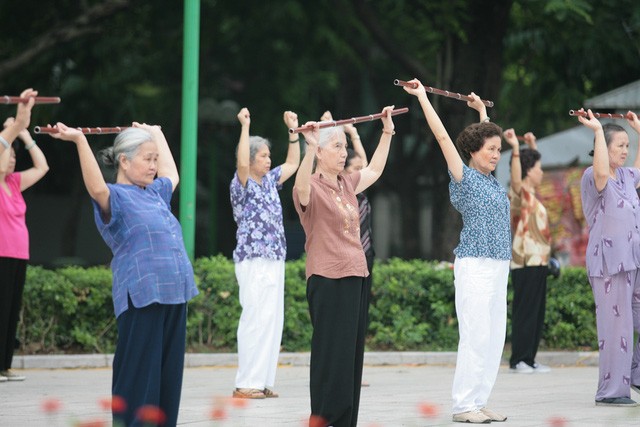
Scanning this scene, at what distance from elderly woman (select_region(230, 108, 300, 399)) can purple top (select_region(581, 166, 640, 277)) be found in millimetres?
2269

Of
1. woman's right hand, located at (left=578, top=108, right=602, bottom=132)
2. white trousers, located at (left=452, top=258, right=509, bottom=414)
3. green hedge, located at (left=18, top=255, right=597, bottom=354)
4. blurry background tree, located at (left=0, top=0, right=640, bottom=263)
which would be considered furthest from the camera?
blurry background tree, located at (left=0, top=0, right=640, bottom=263)

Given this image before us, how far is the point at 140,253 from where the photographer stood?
20.8ft

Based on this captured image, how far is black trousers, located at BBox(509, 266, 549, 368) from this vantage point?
40.0 ft

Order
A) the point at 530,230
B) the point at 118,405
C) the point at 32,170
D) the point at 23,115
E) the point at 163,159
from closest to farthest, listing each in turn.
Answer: the point at 118,405 → the point at 23,115 → the point at 163,159 → the point at 32,170 → the point at 530,230

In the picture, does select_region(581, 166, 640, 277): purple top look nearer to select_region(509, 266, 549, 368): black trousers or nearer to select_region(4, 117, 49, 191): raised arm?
select_region(509, 266, 549, 368): black trousers

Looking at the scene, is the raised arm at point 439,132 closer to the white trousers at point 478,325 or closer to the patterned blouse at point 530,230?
the white trousers at point 478,325

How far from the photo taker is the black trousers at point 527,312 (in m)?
12.2

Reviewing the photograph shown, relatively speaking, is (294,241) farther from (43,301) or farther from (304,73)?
(43,301)

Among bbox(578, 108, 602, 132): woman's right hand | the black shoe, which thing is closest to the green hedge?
the black shoe

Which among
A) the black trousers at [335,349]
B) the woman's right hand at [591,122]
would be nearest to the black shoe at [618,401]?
the woman's right hand at [591,122]

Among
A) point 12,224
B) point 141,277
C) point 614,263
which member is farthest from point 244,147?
point 141,277

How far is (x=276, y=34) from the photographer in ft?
73.1

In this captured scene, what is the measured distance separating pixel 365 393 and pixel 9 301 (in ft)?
10.3

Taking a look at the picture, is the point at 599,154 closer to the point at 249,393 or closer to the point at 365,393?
the point at 365,393
